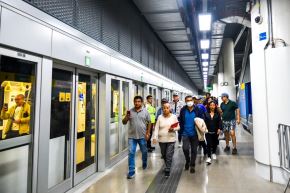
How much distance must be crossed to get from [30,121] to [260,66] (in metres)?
3.61

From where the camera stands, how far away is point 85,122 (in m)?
3.99

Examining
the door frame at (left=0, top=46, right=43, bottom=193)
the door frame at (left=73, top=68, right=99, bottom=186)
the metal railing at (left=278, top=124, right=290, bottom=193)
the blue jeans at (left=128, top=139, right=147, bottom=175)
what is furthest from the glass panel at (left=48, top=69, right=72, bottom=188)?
the metal railing at (left=278, top=124, right=290, bottom=193)

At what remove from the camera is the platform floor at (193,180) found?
134 inches

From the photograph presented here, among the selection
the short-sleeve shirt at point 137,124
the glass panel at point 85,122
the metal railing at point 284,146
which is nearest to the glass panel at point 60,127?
the glass panel at point 85,122

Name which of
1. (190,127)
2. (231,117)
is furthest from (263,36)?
(231,117)

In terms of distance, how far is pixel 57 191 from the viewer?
3.13 metres

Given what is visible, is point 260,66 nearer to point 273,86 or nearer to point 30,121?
point 273,86

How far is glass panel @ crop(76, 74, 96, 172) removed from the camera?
379 cm

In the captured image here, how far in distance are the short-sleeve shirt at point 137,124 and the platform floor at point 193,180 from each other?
28.8 inches

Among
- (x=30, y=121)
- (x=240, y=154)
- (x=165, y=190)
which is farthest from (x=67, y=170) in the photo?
(x=240, y=154)

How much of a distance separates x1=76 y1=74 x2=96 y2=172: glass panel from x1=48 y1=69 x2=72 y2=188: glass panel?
30 cm

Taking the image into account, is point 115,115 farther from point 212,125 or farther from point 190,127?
point 212,125

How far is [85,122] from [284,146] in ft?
10.6

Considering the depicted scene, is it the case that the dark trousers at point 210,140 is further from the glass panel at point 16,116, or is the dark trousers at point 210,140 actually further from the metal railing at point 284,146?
the glass panel at point 16,116
